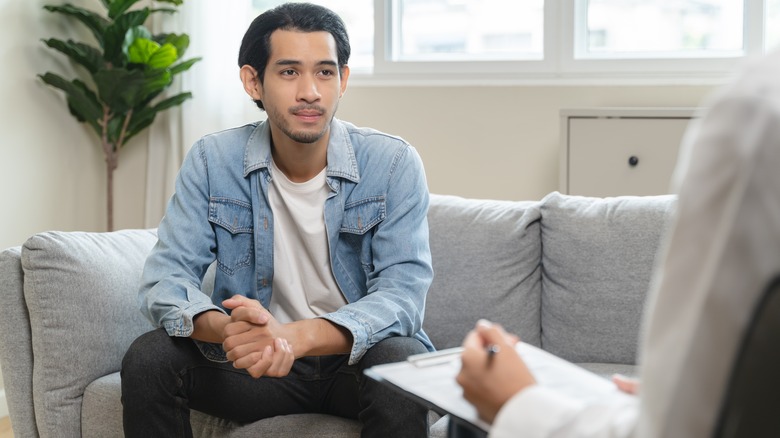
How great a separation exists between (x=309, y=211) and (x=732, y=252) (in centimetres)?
142

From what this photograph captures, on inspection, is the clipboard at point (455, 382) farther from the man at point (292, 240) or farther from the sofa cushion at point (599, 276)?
the sofa cushion at point (599, 276)

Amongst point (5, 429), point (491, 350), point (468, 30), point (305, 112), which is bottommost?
point (5, 429)

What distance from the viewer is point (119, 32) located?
358cm

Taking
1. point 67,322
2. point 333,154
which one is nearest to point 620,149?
point 333,154

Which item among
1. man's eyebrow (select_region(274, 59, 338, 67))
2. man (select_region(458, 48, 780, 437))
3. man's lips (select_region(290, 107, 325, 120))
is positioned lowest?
man (select_region(458, 48, 780, 437))

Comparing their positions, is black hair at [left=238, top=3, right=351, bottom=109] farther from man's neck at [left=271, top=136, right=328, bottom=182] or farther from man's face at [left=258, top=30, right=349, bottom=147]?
man's neck at [left=271, top=136, right=328, bottom=182]

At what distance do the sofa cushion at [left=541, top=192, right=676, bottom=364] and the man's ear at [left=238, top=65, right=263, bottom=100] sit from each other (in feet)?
2.45

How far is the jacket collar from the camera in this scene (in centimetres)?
201

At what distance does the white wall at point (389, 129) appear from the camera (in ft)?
11.1

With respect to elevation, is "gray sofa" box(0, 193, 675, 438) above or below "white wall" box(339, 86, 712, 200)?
below

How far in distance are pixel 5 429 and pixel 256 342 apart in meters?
1.93

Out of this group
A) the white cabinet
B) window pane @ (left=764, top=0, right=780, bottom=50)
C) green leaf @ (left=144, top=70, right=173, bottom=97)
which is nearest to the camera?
the white cabinet

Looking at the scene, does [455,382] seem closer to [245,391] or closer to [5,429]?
[245,391]

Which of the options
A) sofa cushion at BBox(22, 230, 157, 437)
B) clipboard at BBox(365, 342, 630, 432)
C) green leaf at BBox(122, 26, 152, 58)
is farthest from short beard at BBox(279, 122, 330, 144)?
green leaf at BBox(122, 26, 152, 58)
